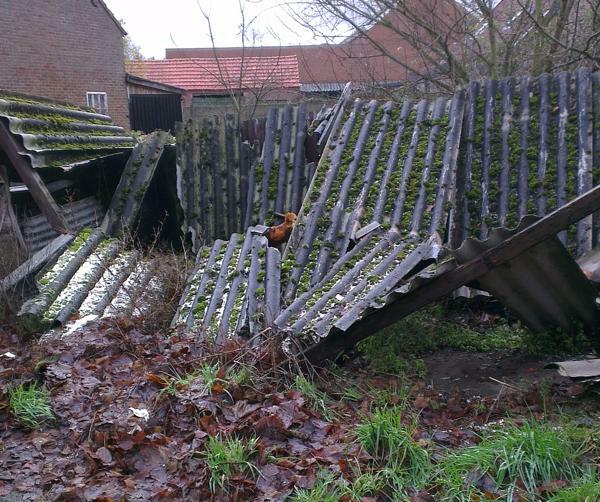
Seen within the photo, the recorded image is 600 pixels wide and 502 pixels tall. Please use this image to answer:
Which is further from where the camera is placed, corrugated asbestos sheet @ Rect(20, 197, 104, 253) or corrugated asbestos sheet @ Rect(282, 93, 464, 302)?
corrugated asbestos sheet @ Rect(20, 197, 104, 253)

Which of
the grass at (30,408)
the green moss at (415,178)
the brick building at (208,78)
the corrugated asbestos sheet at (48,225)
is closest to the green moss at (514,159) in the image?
the green moss at (415,178)

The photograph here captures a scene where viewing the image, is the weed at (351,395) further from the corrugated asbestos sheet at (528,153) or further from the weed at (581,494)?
the corrugated asbestos sheet at (528,153)

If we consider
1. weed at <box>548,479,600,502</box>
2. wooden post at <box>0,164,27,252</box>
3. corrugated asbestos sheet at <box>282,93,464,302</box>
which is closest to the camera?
weed at <box>548,479,600,502</box>

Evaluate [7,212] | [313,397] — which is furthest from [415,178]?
[7,212]

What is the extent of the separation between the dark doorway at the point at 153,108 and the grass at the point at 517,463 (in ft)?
73.0

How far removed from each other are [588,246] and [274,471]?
3.78 metres

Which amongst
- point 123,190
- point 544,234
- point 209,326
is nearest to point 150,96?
point 123,190

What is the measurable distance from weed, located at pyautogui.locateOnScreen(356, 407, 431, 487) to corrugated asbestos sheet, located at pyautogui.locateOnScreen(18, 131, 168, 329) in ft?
9.50

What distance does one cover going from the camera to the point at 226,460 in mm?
3383

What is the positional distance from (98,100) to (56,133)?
1634cm

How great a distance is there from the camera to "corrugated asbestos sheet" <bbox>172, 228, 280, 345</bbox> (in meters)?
5.21

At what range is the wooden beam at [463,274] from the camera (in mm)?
4004

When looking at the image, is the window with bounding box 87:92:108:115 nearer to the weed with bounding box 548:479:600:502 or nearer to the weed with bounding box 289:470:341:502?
the weed with bounding box 289:470:341:502

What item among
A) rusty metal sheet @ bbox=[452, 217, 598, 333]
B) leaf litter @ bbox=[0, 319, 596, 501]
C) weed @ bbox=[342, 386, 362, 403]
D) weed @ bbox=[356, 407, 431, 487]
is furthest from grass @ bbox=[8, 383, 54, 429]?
rusty metal sheet @ bbox=[452, 217, 598, 333]
